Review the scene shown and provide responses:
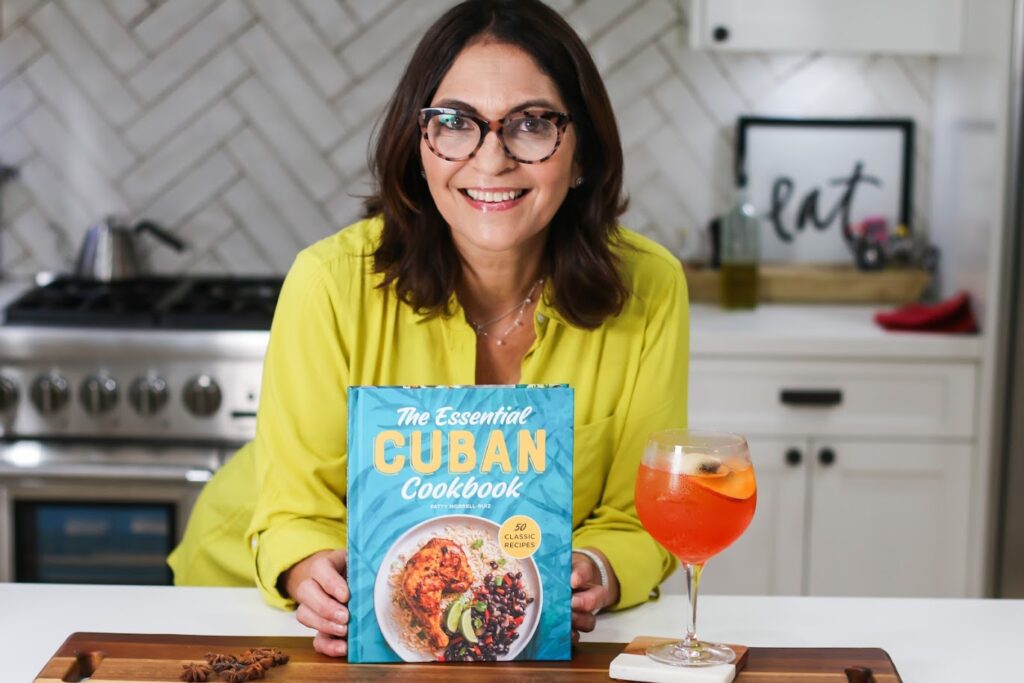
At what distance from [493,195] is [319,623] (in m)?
0.54

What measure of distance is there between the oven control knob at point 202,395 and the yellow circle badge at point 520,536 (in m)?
1.83

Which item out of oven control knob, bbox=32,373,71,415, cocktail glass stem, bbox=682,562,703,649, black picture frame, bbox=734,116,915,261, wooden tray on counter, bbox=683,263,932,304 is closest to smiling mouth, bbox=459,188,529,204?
cocktail glass stem, bbox=682,562,703,649

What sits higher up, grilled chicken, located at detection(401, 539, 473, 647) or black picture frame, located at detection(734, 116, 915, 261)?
black picture frame, located at detection(734, 116, 915, 261)

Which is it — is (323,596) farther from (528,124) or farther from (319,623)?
(528,124)

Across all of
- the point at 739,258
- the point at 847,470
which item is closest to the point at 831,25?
the point at 739,258

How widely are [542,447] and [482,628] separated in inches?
6.8

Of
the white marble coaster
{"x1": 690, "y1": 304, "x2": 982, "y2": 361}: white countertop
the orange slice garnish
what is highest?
{"x1": 690, "y1": 304, "x2": 982, "y2": 361}: white countertop

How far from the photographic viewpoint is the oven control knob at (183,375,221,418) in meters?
2.89

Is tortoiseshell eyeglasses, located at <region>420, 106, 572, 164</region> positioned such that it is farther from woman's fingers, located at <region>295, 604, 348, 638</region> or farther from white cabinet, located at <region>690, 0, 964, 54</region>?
white cabinet, located at <region>690, 0, 964, 54</region>

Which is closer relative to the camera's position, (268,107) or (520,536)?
(520,536)

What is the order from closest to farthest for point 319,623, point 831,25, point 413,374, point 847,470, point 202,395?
point 319,623 → point 413,374 → point 202,395 → point 847,470 → point 831,25

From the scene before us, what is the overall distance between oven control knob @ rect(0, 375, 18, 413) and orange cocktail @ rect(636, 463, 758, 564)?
2.08m

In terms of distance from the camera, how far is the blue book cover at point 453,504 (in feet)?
3.88

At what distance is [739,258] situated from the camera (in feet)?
10.9
